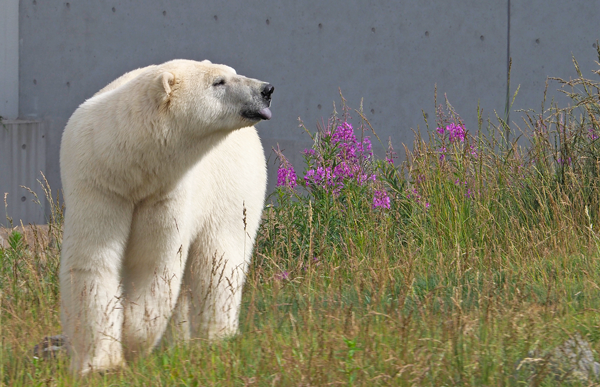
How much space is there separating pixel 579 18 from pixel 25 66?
272 inches

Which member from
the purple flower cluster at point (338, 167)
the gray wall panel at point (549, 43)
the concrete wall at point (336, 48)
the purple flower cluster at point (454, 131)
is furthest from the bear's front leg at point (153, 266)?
the gray wall panel at point (549, 43)

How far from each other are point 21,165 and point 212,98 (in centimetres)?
687

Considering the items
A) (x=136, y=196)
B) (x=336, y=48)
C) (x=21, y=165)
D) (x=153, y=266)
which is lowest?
(x=153, y=266)

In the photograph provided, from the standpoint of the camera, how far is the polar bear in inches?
120

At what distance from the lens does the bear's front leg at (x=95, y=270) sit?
3.03 metres

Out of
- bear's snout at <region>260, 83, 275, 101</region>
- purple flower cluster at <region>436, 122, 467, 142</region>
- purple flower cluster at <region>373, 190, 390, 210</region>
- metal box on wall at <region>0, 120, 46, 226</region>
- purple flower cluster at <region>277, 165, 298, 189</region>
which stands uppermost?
metal box on wall at <region>0, 120, 46, 226</region>

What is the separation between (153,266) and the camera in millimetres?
3211

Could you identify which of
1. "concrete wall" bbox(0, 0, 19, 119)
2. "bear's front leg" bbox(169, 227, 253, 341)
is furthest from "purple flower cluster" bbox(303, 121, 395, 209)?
"concrete wall" bbox(0, 0, 19, 119)

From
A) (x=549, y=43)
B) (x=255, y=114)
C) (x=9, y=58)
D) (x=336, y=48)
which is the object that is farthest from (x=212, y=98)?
(x=9, y=58)

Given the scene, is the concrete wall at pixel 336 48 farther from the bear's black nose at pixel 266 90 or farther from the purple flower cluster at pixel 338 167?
the bear's black nose at pixel 266 90

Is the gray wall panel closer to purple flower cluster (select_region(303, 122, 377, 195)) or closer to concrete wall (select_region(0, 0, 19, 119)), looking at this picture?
purple flower cluster (select_region(303, 122, 377, 195))

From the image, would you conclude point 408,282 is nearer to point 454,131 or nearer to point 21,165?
point 454,131

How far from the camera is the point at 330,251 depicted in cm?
463

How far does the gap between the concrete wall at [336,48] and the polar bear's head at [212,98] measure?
4746 mm
